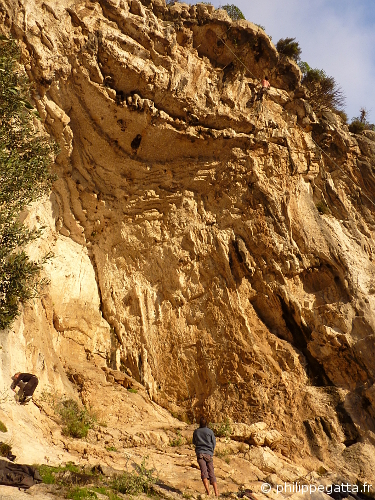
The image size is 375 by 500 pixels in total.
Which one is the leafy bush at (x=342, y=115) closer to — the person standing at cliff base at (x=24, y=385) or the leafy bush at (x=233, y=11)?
the leafy bush at (x=233, y=11)

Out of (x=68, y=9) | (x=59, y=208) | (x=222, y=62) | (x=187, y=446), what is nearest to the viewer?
(x=187, y=446)

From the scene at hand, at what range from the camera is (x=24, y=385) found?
935cm

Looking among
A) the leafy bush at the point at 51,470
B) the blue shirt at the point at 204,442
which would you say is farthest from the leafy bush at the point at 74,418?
the blue shirt at the point at 204,442

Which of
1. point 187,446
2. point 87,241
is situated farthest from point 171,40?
point 187,446

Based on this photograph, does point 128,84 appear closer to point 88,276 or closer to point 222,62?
point 222,62

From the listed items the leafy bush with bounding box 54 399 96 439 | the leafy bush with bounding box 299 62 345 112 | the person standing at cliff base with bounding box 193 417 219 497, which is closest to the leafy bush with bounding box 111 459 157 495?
the person standing at cliff base with bounding box 193 417 219 497

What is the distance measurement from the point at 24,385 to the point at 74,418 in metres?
1.55

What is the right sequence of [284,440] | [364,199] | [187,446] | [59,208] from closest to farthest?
[187,446], [284,440], [59,208], [364,199]

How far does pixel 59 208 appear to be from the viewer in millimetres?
14633

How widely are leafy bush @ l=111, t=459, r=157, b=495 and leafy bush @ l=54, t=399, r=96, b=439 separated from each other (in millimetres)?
2154

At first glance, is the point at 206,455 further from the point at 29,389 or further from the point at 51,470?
the point at 29,389

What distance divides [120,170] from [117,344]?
18.6 ft

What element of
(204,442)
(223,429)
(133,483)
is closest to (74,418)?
(133,483)

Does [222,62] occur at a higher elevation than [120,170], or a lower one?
higher
